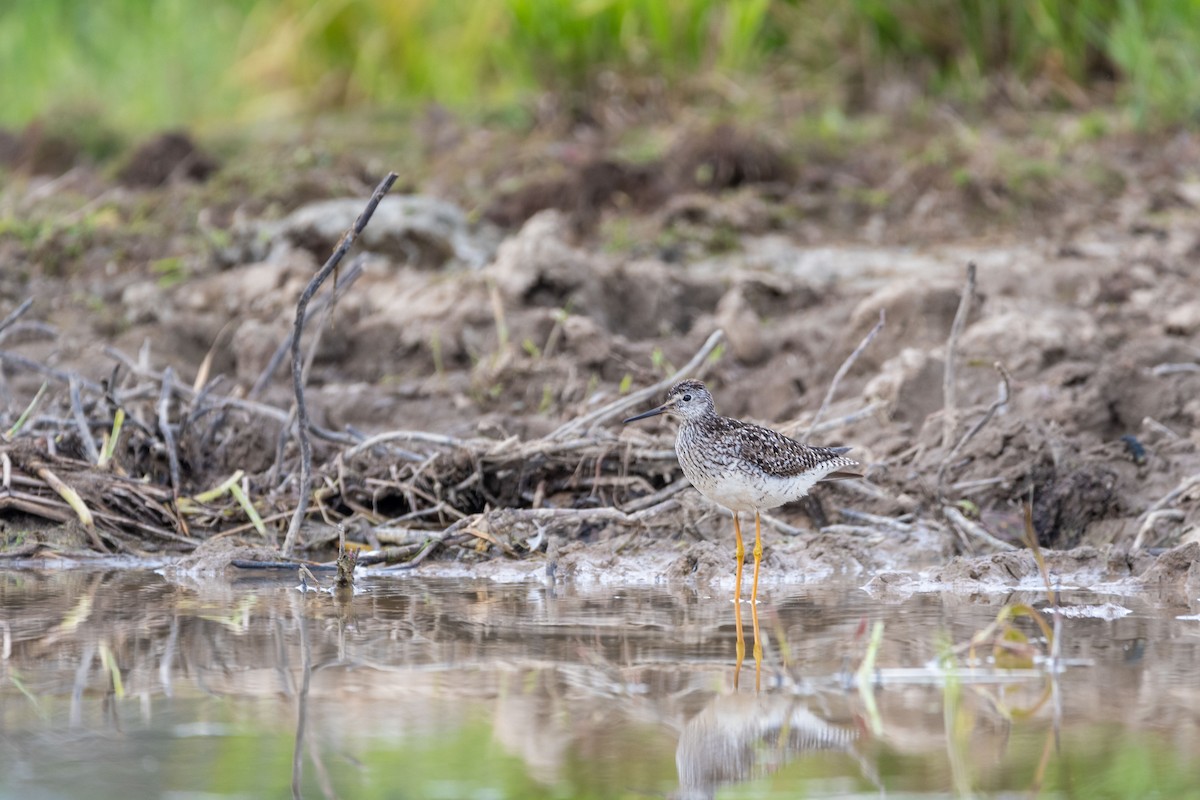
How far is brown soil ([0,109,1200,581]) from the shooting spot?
21.8 feet

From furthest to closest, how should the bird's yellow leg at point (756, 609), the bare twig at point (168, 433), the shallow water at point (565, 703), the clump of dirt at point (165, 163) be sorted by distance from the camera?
the clump of dirt at point (165, 163), the bare twig at point (168, 433), the bird's yellow leg at point (756, 609), the shallow water at point (565, 703)

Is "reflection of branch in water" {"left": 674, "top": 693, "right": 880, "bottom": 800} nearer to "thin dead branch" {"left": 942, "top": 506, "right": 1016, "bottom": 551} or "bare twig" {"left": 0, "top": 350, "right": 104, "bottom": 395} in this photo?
"thin dead branch" {"left": 942, "top": 506, "right": 1016, "bottom": 551}

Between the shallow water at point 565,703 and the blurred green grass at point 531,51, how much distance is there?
7.64m

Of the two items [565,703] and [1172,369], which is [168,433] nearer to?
[565,703]

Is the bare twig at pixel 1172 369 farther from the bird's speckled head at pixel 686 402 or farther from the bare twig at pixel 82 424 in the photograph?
the bare twig at pixel 82 424

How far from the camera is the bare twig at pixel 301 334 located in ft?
15.6

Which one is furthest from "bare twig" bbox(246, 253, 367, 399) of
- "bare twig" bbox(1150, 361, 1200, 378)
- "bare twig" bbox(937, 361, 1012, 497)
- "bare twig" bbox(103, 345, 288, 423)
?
"bare twig" bbox(1150, 361, 1200, 378)

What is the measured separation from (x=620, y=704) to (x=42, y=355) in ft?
18.5

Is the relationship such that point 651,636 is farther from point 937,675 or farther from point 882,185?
point 882,185

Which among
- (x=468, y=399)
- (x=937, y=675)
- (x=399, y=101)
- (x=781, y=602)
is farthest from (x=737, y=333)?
(x=399, y=101)

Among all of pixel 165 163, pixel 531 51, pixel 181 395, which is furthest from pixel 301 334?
pixel 531 51

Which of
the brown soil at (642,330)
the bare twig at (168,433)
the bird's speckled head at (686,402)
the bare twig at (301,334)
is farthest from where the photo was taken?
the bare twig at (168,433)

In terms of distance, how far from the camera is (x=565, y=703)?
3883 mm

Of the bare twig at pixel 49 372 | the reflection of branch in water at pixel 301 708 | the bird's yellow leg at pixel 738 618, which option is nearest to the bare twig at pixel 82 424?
the bare twig at pixel 49 372
